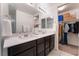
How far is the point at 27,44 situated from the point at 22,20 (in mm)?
354

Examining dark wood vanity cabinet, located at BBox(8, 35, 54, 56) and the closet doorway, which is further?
the closet doorway

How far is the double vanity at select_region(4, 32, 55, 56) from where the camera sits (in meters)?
0.93

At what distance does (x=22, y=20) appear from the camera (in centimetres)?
116

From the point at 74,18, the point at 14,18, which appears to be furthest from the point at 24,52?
the point at 74,18

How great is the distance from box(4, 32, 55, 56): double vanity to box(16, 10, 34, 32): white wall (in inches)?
5.9

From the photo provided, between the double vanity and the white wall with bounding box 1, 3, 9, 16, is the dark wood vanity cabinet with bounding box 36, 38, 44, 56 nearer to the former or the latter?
the double vanity

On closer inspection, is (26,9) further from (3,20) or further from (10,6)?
(3,20)

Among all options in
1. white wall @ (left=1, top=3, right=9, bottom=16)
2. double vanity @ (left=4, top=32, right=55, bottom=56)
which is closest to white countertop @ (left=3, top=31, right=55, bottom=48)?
double vanity @ (left=4, top=32, right=55, bottom=56)

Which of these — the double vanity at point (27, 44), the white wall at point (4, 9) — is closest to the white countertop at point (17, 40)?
the double vanity at point (27, 44)

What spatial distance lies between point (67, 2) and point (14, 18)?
81cm

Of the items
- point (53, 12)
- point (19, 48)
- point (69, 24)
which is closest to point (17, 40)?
point (19, 48)

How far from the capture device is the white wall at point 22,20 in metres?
1.14

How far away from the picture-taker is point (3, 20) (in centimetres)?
104

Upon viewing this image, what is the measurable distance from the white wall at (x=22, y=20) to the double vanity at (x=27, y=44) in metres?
0.15
